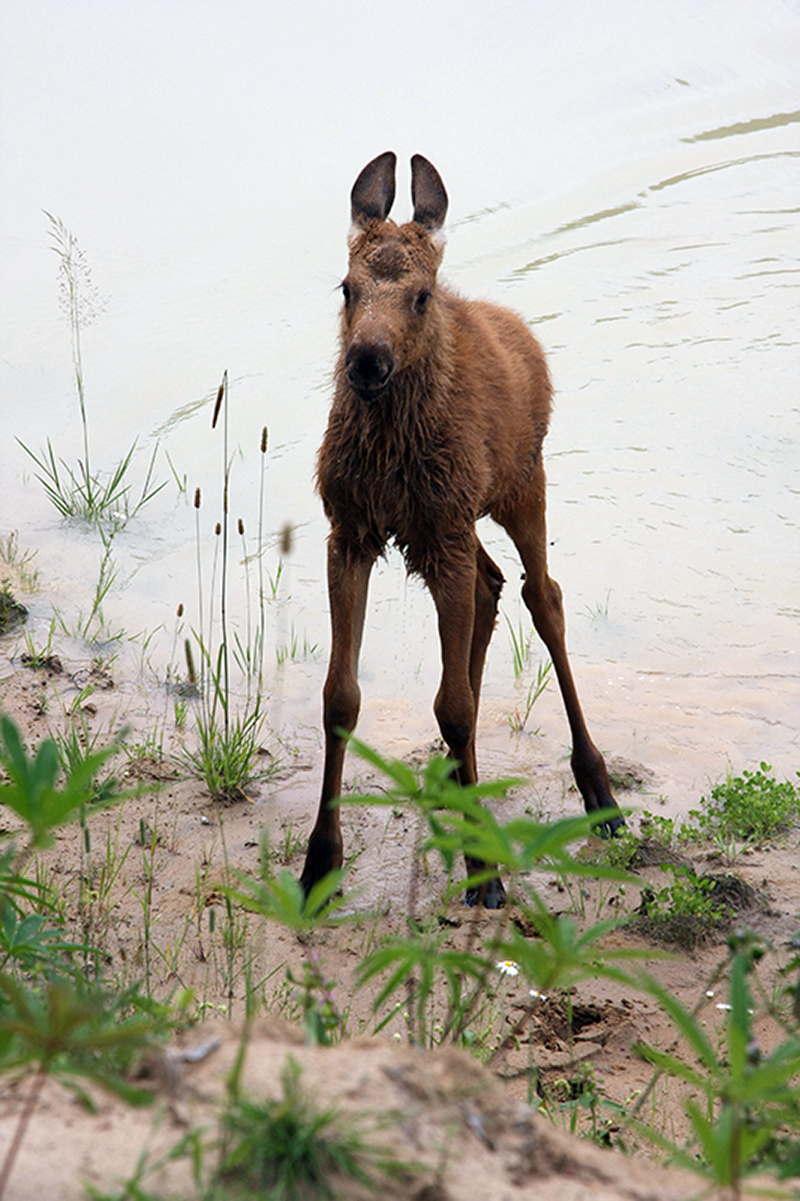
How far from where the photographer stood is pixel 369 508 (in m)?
4.65

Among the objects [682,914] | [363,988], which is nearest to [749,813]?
[682,914]

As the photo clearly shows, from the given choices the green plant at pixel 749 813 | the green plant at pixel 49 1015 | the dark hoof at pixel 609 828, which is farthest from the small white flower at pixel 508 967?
the green plant at pixel 49 1015

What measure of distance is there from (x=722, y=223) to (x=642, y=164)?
1.84 metres

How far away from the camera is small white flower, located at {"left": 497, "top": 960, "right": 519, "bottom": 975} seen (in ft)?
12.8

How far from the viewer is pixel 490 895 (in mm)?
4840

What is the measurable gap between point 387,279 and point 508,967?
8.46ft

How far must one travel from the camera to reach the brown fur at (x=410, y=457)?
454 cm

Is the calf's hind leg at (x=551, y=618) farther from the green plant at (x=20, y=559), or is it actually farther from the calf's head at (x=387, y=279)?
the green plant at (x=20, y=559)

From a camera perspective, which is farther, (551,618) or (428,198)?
(551,618)

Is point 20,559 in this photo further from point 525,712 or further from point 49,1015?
point 49,1015

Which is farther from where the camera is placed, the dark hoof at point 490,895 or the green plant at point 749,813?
the green plant at point 749,813

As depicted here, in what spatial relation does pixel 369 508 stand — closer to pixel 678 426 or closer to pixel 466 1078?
pixel 466 1078

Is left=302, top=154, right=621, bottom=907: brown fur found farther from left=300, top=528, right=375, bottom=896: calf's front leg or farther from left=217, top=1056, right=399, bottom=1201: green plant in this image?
left=217, top=1056, right=399, bottom=1201: green plant

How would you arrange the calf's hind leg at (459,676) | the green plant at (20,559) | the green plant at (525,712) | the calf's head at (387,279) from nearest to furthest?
the calf's head at (387,279), the calf's hind leg at (459,676), the green plant at (525,712), the green plant at (20,559)
